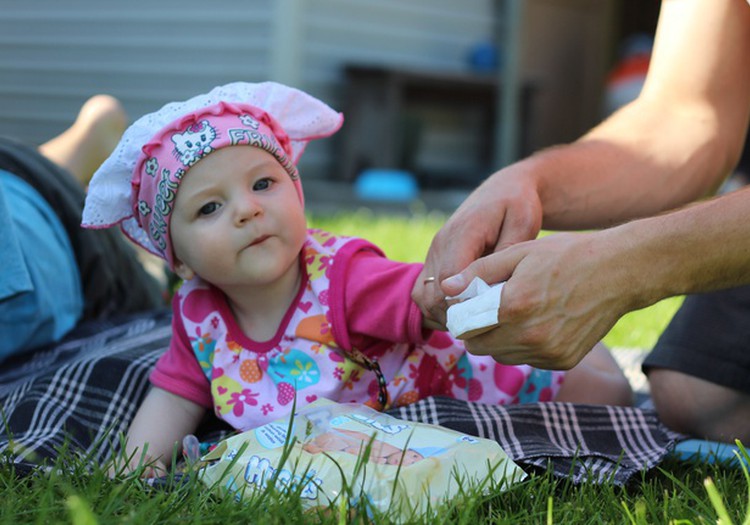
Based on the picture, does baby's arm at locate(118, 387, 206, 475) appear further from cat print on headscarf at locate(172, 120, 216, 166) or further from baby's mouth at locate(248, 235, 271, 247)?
cat print on headscarf at locate(172, 120, 216, 166)

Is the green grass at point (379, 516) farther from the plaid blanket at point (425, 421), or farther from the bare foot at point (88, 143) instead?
the bare foot at point (88, 143)

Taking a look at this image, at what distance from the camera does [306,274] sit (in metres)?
1.82

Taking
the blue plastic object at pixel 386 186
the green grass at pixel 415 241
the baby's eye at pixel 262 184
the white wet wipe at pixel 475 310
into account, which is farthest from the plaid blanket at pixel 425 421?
the blue plastic object at pixel 386 186

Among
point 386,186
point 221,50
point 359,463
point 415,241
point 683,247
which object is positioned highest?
point 683,247

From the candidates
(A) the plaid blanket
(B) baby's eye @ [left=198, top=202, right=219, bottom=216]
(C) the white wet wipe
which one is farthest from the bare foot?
(C) the white wet wipe

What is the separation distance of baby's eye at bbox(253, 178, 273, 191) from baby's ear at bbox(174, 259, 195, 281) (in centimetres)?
22

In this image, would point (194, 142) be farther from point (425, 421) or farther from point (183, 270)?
point (425, 421)

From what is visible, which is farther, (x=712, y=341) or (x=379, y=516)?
(x=712, y=341)

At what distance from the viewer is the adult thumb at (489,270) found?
1.45 metres

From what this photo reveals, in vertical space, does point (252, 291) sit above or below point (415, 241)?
above

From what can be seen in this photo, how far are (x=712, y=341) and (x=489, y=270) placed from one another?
32.7 inches

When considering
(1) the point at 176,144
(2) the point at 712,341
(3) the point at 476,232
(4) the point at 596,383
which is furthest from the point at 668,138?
(1) the point at 176,144

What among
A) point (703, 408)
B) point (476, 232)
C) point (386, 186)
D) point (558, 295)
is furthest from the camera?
point (386, 186)

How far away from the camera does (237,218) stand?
1.67 m
